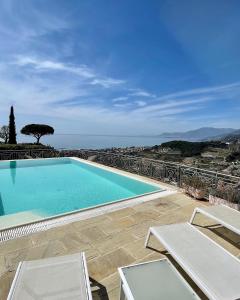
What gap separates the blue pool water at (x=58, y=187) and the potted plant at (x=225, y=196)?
176 cm

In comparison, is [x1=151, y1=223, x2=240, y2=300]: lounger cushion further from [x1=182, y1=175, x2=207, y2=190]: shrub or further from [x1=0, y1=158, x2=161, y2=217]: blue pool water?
[x1=0, y1=158, x2=161, y2=217]: blue pool water

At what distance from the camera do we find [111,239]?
139 inches

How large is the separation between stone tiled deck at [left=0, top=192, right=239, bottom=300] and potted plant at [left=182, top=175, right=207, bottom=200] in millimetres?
1007

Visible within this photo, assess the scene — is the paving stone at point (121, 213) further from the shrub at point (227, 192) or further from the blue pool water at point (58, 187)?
the shrub at point (227, 192)

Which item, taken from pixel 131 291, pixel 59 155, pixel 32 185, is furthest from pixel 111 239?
pixel 59 155

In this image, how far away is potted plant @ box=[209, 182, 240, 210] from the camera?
16.4 ft

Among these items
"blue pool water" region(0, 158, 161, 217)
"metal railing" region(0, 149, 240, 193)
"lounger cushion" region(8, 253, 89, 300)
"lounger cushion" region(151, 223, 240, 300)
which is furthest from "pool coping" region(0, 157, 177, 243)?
"lounger cushion" region(151, 223, 240, 300)

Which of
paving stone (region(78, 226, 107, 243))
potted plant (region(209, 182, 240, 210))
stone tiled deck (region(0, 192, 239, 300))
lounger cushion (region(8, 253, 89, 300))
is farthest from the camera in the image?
potted plant (region(209, 182, 240, 210))

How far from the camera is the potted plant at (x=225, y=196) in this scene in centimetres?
499

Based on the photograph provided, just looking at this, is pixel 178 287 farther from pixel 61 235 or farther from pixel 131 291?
pixel 61 235

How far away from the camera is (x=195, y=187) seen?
5645 mm

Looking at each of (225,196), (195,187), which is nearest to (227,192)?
(225,196)

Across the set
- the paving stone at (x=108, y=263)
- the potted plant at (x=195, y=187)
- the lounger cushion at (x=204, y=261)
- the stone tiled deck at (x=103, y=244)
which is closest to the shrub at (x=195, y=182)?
the potted plant at (x=195, y=187)

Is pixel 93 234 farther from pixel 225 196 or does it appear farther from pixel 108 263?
pixel 225 196
